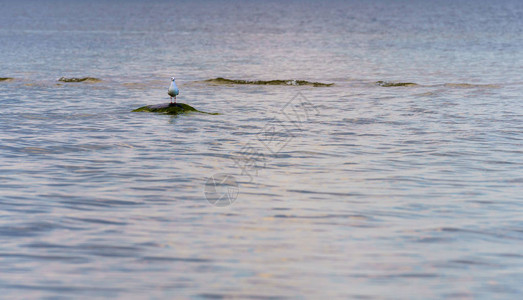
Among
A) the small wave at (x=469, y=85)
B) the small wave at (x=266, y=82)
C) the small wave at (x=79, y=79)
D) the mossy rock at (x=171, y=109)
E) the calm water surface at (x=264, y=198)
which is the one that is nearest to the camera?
the calm water surface at (x=264, y=198)

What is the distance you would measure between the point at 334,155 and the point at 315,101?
10.5 meters

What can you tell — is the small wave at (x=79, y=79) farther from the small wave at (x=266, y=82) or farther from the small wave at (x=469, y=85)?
the small wave at (x=469, y=85)

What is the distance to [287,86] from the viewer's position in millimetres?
31281

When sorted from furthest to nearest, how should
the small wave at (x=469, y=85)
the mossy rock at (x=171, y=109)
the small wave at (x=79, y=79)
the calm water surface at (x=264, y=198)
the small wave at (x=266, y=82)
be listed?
the small wave at (x=79, y=79) → the small wave at (x=266, y=82) → the small wave at (x=469, y=85) → the mossy rock at (x=171, y=109) → the calm water surface at (x=264, y=198)

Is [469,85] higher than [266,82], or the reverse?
[469,85]

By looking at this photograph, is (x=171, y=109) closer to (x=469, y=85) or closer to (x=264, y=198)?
(x=264, y=198)

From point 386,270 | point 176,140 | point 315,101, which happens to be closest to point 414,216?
point 386,270

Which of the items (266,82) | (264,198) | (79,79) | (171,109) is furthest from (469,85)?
(264,198)

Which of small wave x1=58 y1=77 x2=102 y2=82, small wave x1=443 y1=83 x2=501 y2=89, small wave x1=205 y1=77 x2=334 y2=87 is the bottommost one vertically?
small wave x1=58 y1=77 x2=102 y2=82

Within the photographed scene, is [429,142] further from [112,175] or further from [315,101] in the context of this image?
[315,101]

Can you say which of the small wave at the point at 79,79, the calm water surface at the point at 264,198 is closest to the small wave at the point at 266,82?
the calm water surface at the point at 264,198

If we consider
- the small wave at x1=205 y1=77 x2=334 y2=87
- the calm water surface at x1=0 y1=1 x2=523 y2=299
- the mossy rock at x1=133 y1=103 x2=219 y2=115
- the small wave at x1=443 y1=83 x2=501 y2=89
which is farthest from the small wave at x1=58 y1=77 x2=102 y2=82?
the small wave at x1=443 y1=83 x2=501 y2=89

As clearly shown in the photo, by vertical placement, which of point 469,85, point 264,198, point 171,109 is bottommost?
Result: point 469,85

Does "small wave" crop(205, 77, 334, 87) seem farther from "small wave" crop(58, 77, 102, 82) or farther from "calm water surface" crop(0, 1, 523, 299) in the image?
"small wave" crop(58, 77, 102, 82)
